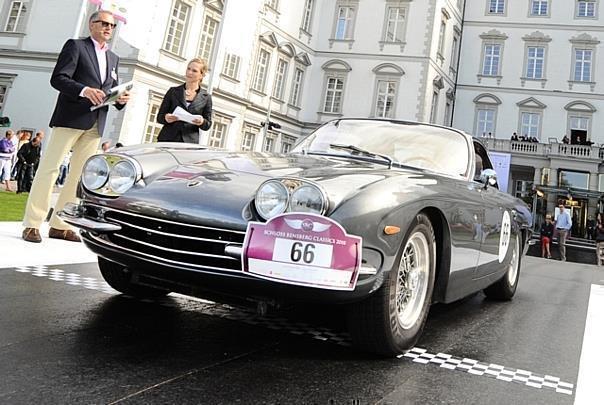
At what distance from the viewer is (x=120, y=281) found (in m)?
3.03

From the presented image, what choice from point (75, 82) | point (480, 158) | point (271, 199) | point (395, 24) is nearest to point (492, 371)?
point (271, 199)

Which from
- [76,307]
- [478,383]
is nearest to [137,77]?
[76,307]

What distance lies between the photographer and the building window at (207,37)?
70.9 ft

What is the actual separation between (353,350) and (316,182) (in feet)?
2.78

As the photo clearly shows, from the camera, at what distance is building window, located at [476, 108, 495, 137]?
3219 cm

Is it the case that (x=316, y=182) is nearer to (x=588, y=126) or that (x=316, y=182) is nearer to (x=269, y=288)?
(x=269, y=288)

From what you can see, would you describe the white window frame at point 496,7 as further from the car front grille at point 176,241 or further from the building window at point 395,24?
the car front grille at point 176,241

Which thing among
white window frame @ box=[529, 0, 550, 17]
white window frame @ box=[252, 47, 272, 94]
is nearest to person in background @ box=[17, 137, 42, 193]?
white window frame @ box=[252, 47, 272, 94]

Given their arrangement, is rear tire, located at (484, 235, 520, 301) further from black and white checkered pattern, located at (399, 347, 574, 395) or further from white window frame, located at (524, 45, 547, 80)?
white window frame, located at (524, 45, 547, 80)

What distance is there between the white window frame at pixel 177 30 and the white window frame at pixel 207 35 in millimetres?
981

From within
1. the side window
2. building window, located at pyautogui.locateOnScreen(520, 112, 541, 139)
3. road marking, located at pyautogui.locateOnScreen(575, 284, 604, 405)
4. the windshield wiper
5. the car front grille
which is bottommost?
road marking, located at pyautogui.locateOnScreen(575, 284, 604, 405)

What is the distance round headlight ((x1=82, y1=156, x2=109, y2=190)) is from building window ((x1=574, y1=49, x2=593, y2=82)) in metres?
34.3

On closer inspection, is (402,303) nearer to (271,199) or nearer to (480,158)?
(271,199)

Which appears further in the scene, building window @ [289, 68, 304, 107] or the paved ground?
building window @ [289, 68, 304, 107]
